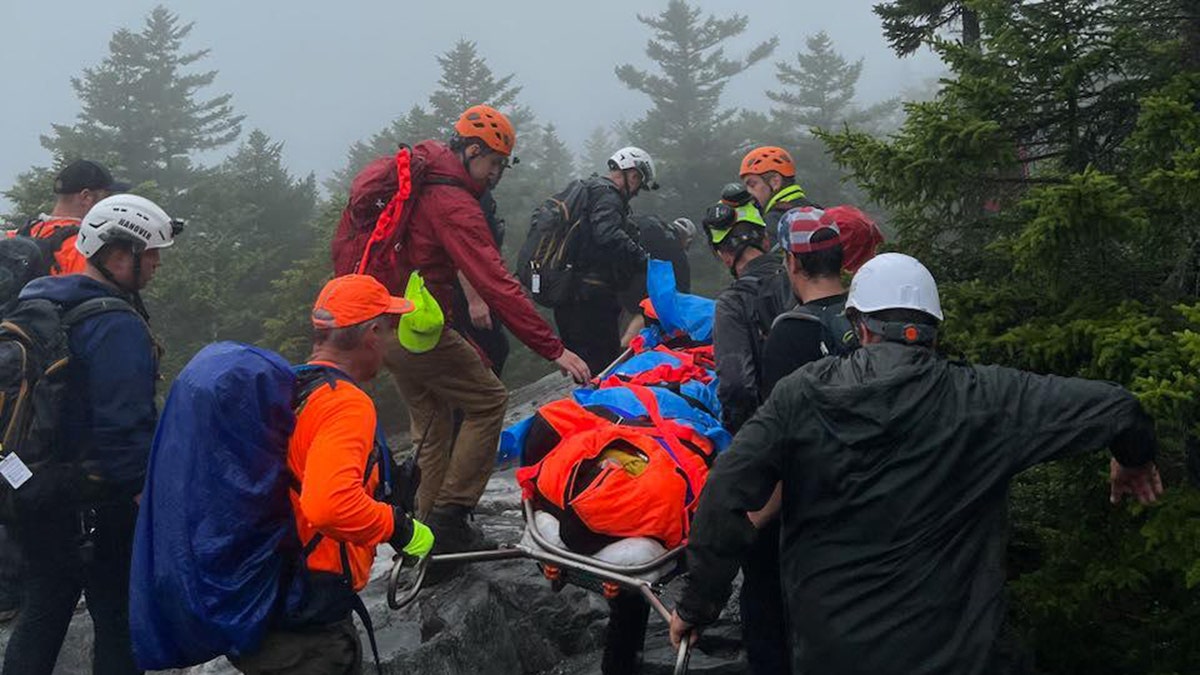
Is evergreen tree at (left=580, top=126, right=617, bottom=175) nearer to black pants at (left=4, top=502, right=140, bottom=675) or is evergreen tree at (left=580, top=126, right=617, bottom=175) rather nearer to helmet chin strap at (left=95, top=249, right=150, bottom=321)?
helmet chin strap at (left=95, top=249, right=150, bottom=321)

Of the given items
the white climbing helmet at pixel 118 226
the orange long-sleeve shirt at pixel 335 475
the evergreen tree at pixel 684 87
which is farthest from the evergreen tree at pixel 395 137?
the orange long-sleeve shirt at pixel 335 475

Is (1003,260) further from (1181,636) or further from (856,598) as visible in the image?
(856,598)

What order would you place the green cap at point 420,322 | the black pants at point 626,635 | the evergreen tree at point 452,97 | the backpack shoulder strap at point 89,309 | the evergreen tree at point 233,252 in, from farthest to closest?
the evergreen tree at point 452,97 < the evergreen tree at point 233,252 < the green cap at point 420,322 < the black pants at point 626,635 < the backpack shoulder strap at point 89,309

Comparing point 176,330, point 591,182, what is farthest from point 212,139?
point 591,182

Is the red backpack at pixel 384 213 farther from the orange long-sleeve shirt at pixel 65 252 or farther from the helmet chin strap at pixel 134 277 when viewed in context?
the orange long-sleeve shirt at pixel 65 252

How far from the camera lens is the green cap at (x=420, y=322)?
612 centimetres

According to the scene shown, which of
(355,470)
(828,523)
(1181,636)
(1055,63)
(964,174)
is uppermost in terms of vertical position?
(1055,63)

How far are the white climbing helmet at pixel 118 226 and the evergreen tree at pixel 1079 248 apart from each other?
364 centimetres

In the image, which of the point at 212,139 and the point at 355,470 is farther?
the point at 212,139

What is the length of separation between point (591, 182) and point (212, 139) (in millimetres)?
38885

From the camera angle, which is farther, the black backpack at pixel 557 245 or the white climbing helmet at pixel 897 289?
the black backpack at pixel 557 245

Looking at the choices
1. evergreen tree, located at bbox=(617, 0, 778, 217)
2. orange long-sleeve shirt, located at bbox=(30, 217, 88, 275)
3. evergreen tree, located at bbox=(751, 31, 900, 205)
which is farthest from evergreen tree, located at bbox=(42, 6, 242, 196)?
evergreen tree, located at bbox=(751, 31, 900, 205)

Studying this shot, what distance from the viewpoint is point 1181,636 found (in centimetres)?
416

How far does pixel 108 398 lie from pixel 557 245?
435 cm
